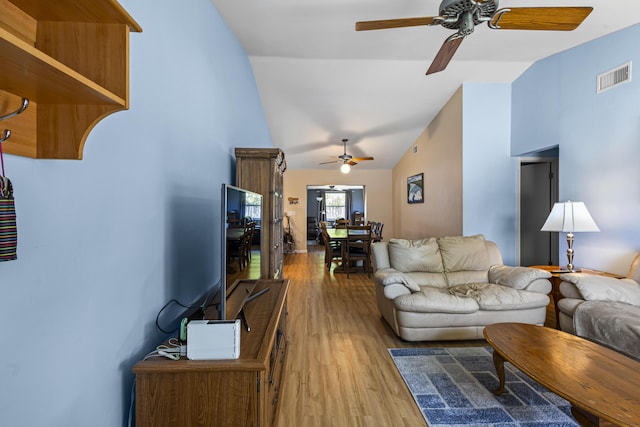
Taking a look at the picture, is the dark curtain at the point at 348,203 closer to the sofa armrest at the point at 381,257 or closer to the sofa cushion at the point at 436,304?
the sofa armrest at the point at 381,257

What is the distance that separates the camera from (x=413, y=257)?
3299 millimetres

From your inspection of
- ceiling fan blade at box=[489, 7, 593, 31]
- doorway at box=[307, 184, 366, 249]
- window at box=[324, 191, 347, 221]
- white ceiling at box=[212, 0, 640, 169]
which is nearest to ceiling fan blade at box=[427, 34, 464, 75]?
ceiling fan blade at box=[489, 7, 593, 31]

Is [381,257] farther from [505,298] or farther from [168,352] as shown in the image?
[168,352]

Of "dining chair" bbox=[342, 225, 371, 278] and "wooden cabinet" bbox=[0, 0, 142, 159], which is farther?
"dining chair" bbox=[342, 225, 371, 278]

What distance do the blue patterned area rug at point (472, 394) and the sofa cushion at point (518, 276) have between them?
31.9 inches

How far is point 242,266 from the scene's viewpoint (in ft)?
5.93

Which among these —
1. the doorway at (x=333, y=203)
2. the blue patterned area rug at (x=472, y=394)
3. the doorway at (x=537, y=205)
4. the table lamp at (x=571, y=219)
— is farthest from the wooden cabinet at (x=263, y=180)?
the doorway at (x=333, y=203)

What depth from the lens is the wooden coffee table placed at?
124 centimetres

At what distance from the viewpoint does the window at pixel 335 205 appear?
13.1 m

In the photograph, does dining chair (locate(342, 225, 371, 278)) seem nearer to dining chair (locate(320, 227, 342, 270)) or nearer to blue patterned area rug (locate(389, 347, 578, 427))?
dining chair (locate(320, 227, 342, 270))

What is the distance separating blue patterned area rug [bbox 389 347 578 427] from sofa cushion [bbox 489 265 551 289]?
0.81m

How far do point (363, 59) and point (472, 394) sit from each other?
3820 mm

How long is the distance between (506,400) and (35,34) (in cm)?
288

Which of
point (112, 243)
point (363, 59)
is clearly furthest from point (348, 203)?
Answer: point (112, 243)
